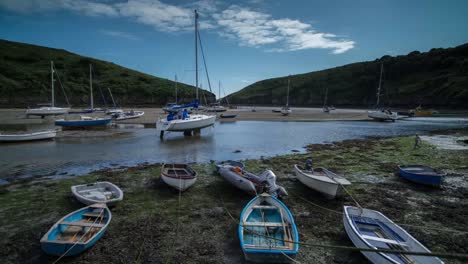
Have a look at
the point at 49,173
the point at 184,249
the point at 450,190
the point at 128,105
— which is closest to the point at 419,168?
the point at 450,190

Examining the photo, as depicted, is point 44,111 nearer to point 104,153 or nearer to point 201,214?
point 104,153

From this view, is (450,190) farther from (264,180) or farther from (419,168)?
(264,180)

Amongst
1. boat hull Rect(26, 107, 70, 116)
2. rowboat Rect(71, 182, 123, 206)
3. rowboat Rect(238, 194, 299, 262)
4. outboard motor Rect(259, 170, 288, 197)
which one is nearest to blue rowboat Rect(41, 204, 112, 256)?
rowboat Rect(71, 182, 123, 206)

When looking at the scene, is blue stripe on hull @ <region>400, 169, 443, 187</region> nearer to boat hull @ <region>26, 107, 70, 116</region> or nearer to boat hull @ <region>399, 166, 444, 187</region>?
boat hull @ <region>399, 166, 444, 187</region>

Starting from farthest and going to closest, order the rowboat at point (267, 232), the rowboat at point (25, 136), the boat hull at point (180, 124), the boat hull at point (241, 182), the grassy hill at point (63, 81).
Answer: the grassy hill at point (63, 81) → the boat hull at point (180, 124) → the rowboat at point (25, 136) → the boat hull at point (241, 182) → the rowboat at point (267, 232)

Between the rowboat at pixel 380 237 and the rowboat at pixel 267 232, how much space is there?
5.16ft

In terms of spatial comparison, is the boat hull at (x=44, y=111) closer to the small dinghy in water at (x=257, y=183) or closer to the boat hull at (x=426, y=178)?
the small dinghy in water at (x=257, y=183)

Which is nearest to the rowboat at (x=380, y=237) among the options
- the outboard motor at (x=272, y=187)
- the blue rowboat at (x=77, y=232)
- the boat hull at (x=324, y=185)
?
the boat hull at (x=324, y=185)

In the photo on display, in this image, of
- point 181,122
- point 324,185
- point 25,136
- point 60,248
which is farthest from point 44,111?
point 324,185

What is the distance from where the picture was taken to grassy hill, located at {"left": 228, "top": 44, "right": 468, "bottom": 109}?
89.8 metres

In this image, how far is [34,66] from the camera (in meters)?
103

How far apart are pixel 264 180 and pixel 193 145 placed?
14.9 metres

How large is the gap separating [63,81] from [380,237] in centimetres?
11455

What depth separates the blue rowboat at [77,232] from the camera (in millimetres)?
5844
